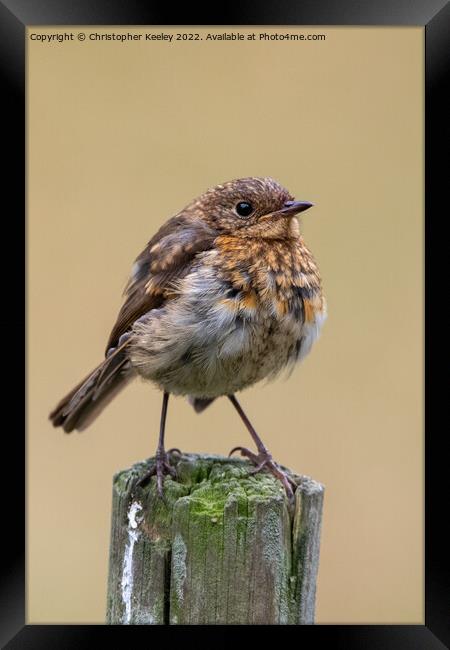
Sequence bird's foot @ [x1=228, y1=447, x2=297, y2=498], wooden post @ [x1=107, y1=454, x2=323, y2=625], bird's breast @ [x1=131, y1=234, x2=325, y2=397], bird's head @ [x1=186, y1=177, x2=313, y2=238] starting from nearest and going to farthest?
wooden post @ [x1=107, y1=454, x2=323, y2=625], bird's foot @ [x1=228, y1=447, x2=297, y2=498], bird's breast @ [x1=131, y1=234, x2=325, y2=397], bird's head @ [x1=186, y1=177, x2=313, y2=238]

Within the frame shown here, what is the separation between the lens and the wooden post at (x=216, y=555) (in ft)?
12.5

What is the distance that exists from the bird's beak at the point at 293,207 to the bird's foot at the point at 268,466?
4.42ft

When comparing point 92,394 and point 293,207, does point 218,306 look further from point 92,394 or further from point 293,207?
point 92,394

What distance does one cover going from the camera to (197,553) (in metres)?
3.84

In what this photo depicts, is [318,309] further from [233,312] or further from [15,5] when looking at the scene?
[15,5]

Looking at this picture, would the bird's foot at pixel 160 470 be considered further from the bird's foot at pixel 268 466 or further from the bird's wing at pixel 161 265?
the bird's wing at pixel 161 265

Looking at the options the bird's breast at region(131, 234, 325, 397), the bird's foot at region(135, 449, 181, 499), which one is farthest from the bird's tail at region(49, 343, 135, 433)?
the bird's foot at region(135, 449, 181, 499)

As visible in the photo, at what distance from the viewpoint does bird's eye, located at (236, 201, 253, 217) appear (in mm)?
5395

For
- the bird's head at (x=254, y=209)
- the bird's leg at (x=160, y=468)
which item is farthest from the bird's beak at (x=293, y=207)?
the bird's leg at (x=160, y=468)

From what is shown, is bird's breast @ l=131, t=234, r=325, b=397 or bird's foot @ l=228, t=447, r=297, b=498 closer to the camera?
bird's foot @ l=228, t=447, r=297, b=498

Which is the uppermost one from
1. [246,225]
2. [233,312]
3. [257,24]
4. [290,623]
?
[257,24]

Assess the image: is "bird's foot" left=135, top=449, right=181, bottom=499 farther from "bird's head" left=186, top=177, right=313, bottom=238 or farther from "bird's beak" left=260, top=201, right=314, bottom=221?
"bird's beak" left=260, top=201, right=314, bottom=221

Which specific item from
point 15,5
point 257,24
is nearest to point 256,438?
point 257,24

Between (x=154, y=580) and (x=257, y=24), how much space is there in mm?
2509
